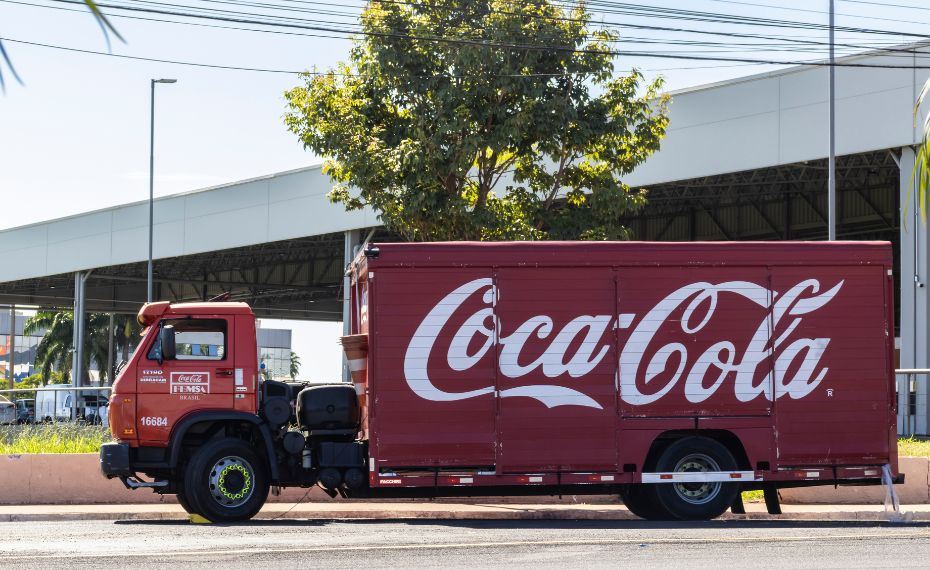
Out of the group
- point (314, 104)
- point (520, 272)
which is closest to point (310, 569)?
point (520, 272)

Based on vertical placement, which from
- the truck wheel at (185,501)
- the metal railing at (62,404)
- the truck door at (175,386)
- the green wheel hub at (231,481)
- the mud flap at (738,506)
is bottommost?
the mud flap at (738,506)

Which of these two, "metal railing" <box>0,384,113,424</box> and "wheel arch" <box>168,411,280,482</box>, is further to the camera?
"metal railing" <box>0,384,113,424</box>

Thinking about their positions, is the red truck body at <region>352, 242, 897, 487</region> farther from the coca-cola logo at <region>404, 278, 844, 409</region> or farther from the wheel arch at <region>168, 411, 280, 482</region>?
Result: the wheel arch at <region>168, 411, 280, 482</region>

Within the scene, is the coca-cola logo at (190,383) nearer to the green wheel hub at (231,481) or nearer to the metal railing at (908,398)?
the green wheel hub at (231,481)

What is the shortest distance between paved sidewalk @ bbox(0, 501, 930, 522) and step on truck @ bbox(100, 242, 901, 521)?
1.00m

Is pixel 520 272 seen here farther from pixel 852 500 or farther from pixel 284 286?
pixel 284 286

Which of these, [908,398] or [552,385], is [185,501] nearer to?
[552,385]

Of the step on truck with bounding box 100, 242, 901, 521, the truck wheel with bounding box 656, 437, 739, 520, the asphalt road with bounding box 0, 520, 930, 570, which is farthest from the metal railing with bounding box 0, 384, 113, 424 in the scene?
the truck wheel with bounding box 656, 437, 739, 520

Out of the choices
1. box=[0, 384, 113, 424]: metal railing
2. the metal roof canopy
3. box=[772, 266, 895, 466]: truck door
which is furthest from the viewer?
the metal roof canopy

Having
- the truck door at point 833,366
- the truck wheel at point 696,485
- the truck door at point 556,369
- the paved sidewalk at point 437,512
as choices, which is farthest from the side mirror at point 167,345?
the truck door at point 833,366

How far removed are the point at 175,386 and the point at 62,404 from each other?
7.86 m

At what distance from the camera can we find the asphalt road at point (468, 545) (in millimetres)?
10055

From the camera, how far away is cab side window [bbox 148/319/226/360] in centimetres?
1420

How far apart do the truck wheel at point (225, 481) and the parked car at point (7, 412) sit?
8.76 m
